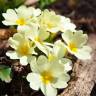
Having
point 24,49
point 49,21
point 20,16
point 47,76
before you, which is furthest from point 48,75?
point 20,16

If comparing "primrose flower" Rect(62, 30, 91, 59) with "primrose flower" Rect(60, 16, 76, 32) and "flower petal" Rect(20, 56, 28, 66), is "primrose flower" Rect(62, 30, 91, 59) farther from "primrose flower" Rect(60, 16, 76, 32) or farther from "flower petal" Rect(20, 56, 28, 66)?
"flower petal" Rect(20, 56, 28, 66)

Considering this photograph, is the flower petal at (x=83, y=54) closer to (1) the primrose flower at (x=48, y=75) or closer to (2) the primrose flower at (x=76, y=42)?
(2) the primrose flower at (x=76, y=42)

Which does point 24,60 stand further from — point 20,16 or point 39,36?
point 20,16

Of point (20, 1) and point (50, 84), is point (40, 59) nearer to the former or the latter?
point (50, 84)

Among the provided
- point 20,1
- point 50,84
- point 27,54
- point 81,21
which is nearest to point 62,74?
point 50,84

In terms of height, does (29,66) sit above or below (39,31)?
below

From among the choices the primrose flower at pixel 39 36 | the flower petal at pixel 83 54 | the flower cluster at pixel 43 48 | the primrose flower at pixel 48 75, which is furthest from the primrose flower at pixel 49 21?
the primrose flower at pixel 48 75

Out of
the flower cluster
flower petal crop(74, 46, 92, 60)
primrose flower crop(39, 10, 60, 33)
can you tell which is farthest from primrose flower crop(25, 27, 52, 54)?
flower petal crop(74, 46, 92, 60)

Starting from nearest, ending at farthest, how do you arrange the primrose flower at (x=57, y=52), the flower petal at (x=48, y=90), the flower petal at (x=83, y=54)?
the flower petal at (x=48, y=90) → the primrose flower at (x=57, y=52) → the flower petal at (x=83, y=54)
